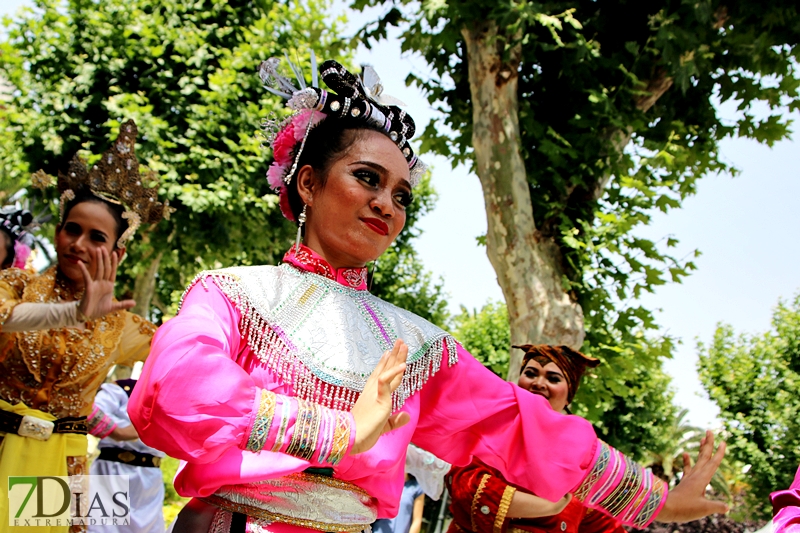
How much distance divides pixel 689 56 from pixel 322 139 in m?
3.97

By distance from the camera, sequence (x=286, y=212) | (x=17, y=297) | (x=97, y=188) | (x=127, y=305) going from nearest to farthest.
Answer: (x=286, y=212), (x=127, y=305), (x=17, y=297), (x=97, y=188)

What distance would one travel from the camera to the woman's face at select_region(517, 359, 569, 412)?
3662mm

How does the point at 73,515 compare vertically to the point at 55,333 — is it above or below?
below

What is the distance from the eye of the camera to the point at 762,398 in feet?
63.8

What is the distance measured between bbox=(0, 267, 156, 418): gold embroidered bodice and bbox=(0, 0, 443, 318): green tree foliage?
627cm

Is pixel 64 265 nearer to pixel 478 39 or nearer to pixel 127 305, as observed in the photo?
pixel 127 305

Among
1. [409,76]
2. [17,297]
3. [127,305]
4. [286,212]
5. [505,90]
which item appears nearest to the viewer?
[286,212]

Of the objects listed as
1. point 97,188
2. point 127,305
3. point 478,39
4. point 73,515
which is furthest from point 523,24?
point 73,515

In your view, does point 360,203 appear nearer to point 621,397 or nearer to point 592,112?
point 592,112

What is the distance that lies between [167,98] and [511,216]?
6645 millimetres

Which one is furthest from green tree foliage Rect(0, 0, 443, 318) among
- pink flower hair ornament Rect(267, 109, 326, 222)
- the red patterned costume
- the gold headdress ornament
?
pink flower hair ornament Rect(267, 109, 326, 222)

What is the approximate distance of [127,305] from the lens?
3117 mm

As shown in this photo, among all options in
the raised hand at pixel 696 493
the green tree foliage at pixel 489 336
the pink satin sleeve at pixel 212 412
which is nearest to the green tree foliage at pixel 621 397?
the green tree foliage at pixel 489 336

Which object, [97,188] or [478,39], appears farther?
[478,39]
